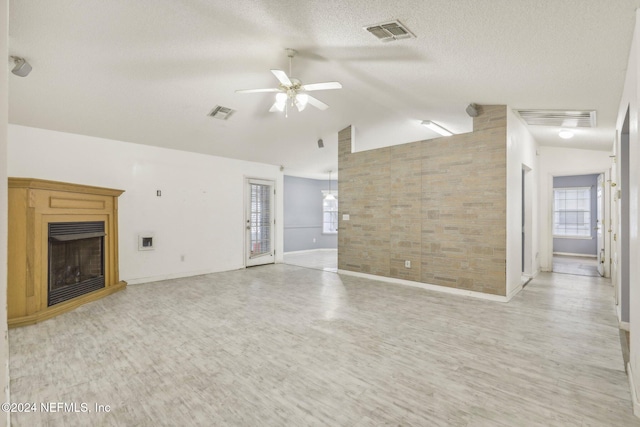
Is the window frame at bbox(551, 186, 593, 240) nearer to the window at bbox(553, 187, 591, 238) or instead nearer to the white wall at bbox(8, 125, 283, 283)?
the window at bbox(553, 187, 591, 238)

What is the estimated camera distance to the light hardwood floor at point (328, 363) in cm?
190

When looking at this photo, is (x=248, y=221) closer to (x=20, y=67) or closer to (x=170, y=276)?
(x=170, y=276)

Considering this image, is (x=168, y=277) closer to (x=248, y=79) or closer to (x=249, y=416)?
(x=248, y=79)

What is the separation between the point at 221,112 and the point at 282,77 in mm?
2099

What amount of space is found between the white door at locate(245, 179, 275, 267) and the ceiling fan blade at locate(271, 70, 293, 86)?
417cm

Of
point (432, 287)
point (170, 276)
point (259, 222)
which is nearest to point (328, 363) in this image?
point (432, 287)

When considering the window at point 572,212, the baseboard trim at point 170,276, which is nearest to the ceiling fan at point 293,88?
the baseboard trim at point 170,276

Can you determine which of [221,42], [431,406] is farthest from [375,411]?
[221,42]

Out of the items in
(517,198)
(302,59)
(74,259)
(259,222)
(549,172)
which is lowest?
(74,259)

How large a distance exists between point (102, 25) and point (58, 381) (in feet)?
9.43

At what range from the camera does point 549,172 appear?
6.71 m

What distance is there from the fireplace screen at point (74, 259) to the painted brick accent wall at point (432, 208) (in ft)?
13.4

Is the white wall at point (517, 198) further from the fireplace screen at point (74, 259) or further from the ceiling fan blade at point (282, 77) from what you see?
the fireplace screen at point (74, 259)

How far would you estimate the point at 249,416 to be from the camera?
1.88 metres
